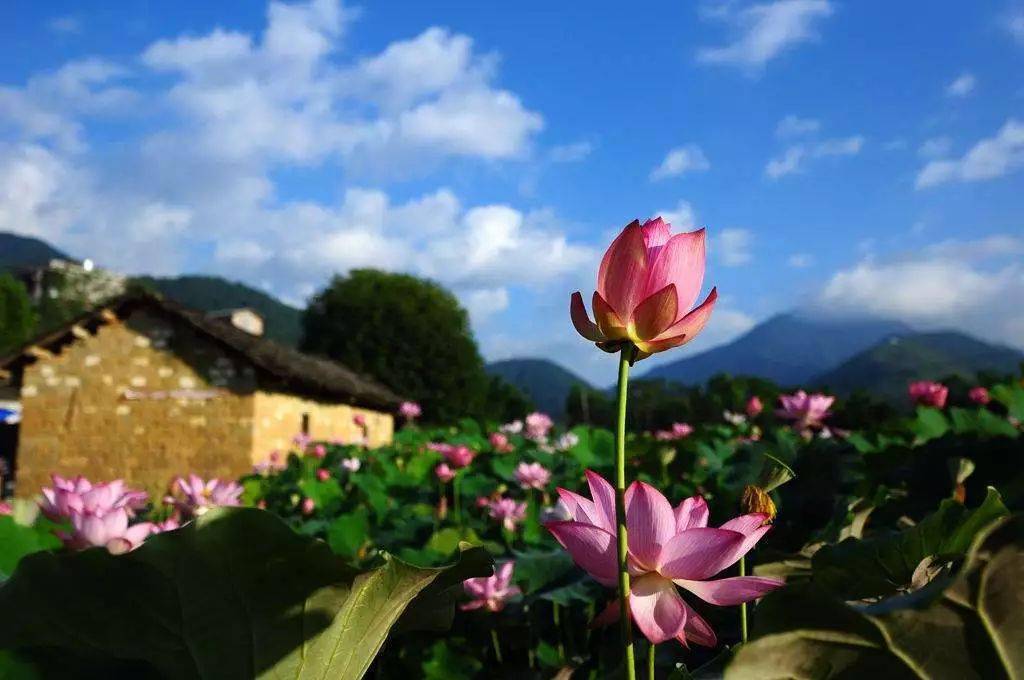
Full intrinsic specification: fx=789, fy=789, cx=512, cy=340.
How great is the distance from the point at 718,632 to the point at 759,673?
1.06 m

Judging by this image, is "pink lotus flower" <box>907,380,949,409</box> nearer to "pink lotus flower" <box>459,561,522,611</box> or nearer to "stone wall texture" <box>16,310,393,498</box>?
"pink lotus flower" <box>459,561,522,611</box>

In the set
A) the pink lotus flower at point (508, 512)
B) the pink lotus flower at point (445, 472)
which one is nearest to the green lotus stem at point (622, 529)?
the pink lotus flower at point (508, 512)

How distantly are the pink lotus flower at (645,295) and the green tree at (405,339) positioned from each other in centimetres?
3328

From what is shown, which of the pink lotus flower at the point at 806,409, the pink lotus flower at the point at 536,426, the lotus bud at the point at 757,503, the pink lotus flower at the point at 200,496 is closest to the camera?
the lotus bud at the point at 757,503

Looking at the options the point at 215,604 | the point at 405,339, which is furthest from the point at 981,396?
the point at 405,339

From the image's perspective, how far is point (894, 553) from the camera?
36.7 inches

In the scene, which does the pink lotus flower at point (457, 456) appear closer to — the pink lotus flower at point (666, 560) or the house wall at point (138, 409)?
the pink lotus flower at point (666, 560)

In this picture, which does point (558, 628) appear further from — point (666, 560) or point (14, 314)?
point (14, 314)

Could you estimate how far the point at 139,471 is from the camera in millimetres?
13180

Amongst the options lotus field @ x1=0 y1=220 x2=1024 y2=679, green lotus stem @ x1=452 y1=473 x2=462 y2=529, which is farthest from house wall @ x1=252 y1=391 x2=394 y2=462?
lotus field @ x1=0 y1=220 x2=1024 y2=679

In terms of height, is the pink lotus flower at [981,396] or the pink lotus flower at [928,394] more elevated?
the pink lotus flower at [928,394]

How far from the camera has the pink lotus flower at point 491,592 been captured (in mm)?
2150

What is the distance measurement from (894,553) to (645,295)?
463 millimetres

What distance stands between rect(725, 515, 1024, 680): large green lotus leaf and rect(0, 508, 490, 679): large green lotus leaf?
0.33 m
